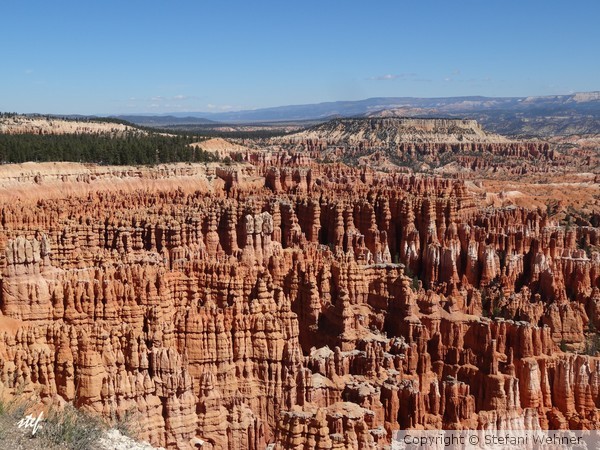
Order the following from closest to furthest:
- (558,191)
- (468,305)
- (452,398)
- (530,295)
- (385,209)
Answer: (452,398) < (468,305) < (530,295) < (385,209) < (558,191)

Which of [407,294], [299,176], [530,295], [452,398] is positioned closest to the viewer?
[452,398]

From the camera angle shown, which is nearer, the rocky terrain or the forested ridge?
the rocky terrain

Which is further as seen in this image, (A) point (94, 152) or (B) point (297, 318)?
(A) point (94, 152)

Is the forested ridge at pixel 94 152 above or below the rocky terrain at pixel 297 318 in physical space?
above

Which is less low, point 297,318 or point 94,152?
point 94,152

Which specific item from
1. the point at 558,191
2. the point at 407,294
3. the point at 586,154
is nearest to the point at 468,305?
the point at 407,294

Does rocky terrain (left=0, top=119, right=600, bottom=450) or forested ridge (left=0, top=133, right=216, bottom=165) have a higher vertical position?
forested ridge (left=0, top=133, right=216, bottom=165)

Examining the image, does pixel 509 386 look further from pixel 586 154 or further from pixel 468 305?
pixel 586 154

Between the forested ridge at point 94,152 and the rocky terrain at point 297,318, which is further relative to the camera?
the forested ridge at point 94,152
